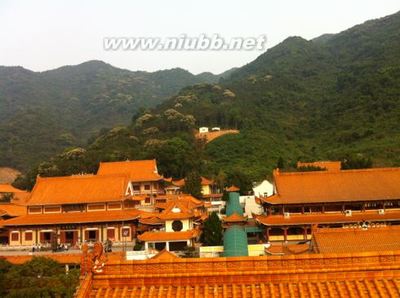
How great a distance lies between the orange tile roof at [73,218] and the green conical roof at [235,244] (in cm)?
952

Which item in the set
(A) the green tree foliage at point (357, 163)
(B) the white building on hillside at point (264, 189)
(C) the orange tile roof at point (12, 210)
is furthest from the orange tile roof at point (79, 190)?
(A) the green tree foliage at point (357, 163)

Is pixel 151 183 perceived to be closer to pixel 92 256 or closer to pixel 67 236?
pixel 67 236

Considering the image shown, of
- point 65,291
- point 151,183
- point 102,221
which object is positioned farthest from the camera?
point 151,183

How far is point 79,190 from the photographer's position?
38.1m

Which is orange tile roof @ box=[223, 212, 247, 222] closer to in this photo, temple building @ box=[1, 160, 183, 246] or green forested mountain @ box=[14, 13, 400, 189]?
temple building @ box=[1, 160, 183, 246]

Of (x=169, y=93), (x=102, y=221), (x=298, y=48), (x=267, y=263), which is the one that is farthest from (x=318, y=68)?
(x=267, y=263)

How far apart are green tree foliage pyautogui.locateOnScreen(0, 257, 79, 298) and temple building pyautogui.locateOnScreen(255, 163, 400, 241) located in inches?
585

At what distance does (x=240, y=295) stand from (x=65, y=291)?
16.5 meters

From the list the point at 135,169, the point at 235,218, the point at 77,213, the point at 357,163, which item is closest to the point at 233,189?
the point at 135,169

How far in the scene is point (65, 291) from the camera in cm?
1964

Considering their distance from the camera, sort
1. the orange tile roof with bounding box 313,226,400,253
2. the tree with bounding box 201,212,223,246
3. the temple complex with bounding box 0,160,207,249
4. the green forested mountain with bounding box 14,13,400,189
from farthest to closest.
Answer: the green forested mountain with bounding box 14,13,400,189, the temple complex with bounding box 0,160,207,249, the tree with bounding box 201,212,223,246, the orange tile roof with bounding box 313,226,400,253

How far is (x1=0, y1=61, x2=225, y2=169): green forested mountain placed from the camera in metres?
100

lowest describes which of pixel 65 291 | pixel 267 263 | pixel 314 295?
pixel 65 291

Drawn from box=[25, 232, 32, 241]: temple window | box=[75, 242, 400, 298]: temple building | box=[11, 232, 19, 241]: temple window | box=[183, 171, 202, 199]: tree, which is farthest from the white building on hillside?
box=[75, 242, 400, 298]: temple building
